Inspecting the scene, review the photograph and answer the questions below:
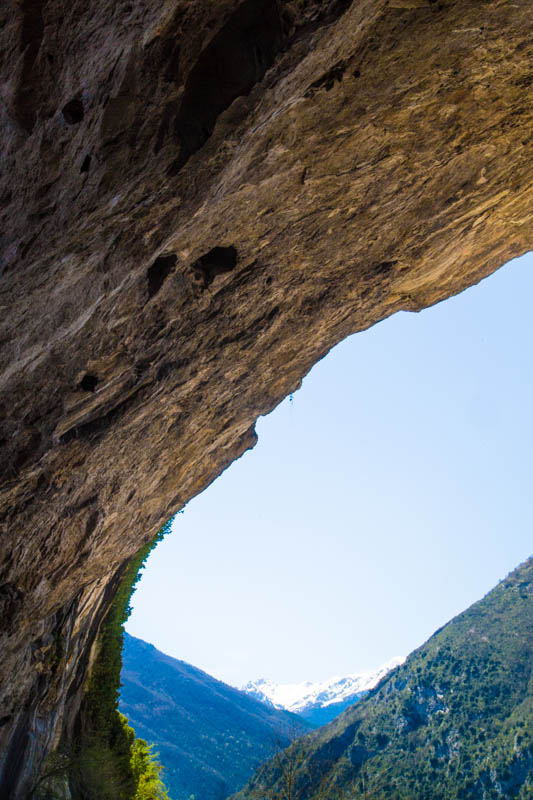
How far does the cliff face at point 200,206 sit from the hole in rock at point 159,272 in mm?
44

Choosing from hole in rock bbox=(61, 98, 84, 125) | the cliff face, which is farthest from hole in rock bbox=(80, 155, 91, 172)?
hole in rock bbox=(61, 98, 84, 125)

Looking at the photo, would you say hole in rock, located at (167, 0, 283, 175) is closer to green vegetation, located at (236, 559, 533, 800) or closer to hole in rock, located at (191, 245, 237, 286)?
hole in rock, located at (191, 245, 237, 286)

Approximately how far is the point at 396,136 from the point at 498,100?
4.96ft

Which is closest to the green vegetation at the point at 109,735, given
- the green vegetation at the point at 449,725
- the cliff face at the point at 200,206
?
the cliff face at the point at 200,206

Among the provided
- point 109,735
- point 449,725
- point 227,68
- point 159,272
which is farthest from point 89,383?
point 449,725

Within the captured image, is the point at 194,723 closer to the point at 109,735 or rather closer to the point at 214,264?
the point at 109,735

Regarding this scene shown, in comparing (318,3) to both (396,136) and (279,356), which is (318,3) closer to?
(396,136)

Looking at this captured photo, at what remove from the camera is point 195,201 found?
7.39 metres

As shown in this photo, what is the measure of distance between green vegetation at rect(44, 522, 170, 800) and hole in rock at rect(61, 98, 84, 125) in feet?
54.5

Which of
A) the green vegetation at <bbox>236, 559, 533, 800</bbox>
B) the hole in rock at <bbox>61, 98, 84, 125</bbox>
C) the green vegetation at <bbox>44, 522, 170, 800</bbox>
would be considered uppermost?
the hole in rock at <bbox>61, 98, 84, 125</bbox>

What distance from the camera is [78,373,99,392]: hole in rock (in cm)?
925

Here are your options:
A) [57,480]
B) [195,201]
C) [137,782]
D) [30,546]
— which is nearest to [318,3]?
[195,201]

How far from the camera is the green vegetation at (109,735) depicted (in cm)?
1678

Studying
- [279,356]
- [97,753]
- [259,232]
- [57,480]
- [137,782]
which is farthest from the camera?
[137,782]
